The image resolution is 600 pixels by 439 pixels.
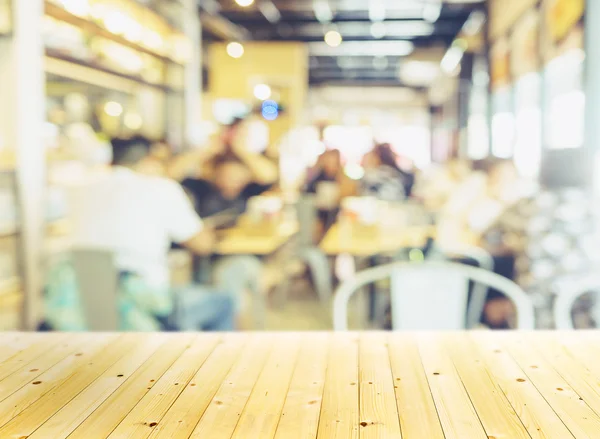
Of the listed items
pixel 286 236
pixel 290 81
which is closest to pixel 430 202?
pixel 286 236

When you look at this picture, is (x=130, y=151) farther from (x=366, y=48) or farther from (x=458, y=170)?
(x=366, y=48)

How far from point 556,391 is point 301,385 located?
56 centimetres

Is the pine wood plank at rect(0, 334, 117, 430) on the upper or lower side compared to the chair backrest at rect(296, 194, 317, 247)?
lower

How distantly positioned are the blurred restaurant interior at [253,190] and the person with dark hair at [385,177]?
1 centimetres

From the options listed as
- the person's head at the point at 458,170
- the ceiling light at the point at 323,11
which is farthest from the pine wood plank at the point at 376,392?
the ceiling light at the point at 323,11

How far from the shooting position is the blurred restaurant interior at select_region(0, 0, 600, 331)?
3.59m

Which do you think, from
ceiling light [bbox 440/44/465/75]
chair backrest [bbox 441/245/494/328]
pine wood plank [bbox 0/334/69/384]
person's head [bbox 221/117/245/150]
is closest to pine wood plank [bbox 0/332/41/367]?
pine wood plank [bbox 0/334/69/384]

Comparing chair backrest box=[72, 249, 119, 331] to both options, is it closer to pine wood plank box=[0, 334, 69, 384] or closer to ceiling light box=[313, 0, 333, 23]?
pine wood plank box=[0, 334, 69, 384]

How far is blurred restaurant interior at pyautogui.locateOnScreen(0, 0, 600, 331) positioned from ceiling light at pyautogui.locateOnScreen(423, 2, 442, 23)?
75cm

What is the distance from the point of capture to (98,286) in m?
3.15

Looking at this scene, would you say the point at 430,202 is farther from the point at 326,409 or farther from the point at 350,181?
the point at 326,409

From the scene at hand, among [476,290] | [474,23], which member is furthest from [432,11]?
[476,290]

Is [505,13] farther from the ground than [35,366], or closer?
farther from the ground

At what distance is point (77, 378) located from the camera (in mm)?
1625
